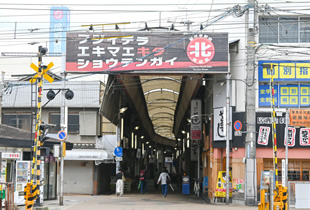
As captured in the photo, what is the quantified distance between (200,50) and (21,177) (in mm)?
11633

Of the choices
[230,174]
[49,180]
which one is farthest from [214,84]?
[49,180]

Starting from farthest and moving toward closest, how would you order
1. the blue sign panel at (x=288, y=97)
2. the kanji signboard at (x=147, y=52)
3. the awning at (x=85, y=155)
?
the awning at (x=85, y=155), the kanji signboard at (x=147, y=52), the blue sign panel at (x=288, y=97)

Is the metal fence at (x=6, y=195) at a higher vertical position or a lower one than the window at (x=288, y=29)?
lower

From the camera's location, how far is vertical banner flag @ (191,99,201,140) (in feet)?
112

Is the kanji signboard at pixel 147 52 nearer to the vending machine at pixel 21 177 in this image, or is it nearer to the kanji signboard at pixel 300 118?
the kanji signboard at pixel 300 118

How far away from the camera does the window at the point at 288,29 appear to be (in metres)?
26.7

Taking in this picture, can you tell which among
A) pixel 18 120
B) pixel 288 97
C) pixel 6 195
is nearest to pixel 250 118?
pixel 288 97

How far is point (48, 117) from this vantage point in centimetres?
3566

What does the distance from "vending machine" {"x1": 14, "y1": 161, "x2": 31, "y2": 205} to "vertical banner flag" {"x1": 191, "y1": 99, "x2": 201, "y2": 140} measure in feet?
47.4

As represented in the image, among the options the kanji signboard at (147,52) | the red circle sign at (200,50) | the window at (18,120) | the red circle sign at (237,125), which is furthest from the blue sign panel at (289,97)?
the window at (18,120)

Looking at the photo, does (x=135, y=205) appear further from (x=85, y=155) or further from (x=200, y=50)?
(x=85, y=155)

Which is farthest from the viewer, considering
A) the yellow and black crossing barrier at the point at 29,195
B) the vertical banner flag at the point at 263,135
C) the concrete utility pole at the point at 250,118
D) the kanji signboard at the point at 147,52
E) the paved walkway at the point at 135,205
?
the kanji signboard at the point at 147,52

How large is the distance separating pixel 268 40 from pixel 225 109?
4.59 m

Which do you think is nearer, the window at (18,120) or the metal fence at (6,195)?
the metal fence at (6,195)
